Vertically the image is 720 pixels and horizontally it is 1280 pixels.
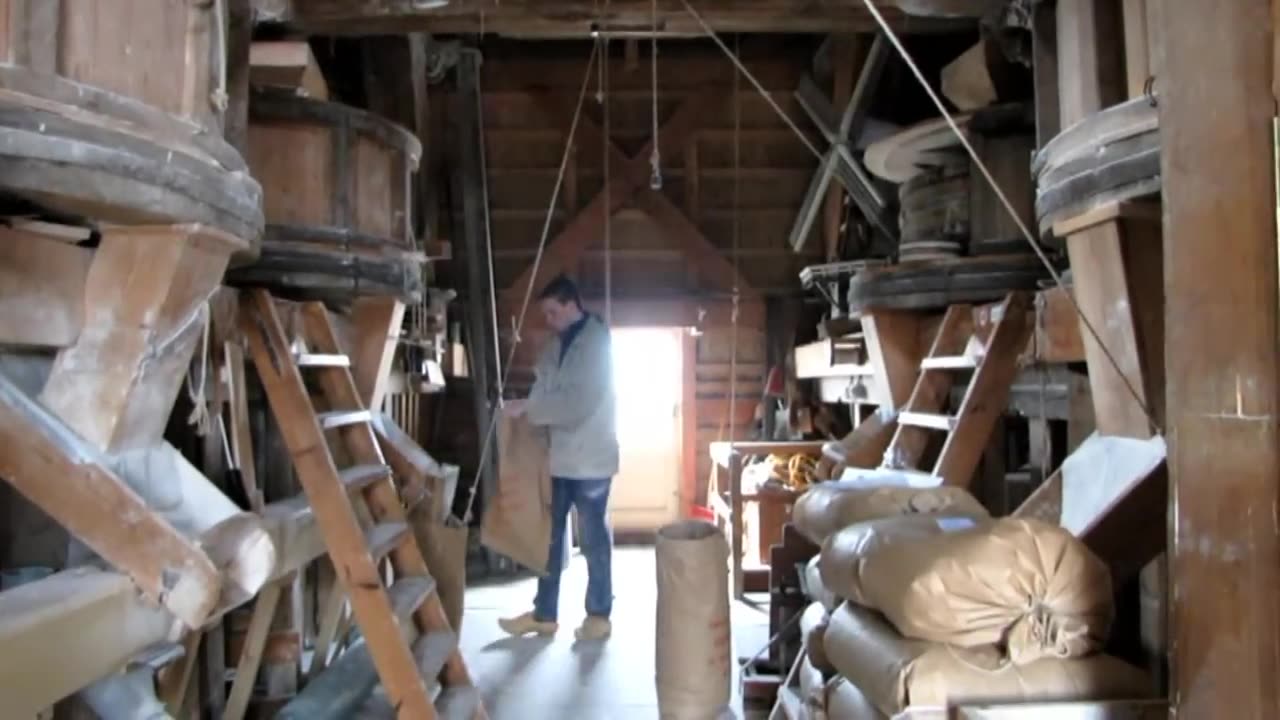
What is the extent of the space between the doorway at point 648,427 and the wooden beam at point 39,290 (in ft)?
16.6

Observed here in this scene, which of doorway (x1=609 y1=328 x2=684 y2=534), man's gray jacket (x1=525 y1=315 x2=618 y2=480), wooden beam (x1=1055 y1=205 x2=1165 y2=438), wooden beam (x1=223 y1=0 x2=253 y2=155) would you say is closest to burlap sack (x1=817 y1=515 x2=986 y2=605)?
wooden beam (x1=1055 y1=205 x2=1165 y2=438)

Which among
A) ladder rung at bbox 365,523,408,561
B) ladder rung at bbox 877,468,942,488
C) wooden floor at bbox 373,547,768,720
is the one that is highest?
ladder rung at bbox 877,468,942,488

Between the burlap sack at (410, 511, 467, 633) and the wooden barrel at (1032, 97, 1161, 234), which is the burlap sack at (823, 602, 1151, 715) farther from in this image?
the burlap sack at (410, 511, 467, 633)

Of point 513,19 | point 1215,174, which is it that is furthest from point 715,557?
point 513,19

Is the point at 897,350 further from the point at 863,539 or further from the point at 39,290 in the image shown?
the point at 39,290

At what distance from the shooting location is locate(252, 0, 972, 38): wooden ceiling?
289 centimetres

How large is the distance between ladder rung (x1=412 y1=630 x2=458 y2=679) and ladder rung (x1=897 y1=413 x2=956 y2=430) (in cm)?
167

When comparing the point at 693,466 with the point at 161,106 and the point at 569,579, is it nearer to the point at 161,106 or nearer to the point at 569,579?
the point at 569,579

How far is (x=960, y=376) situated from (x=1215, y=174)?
90.1 inches

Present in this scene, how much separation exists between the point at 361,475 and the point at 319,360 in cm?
37

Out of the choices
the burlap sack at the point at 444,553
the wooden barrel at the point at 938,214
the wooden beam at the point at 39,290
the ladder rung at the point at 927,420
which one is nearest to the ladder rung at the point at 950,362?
the ladder rung at the point at 927,420

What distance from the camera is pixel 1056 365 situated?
2.71 m

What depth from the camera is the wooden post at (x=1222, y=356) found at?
103cm

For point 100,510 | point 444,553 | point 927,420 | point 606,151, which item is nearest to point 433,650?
point 444,553
